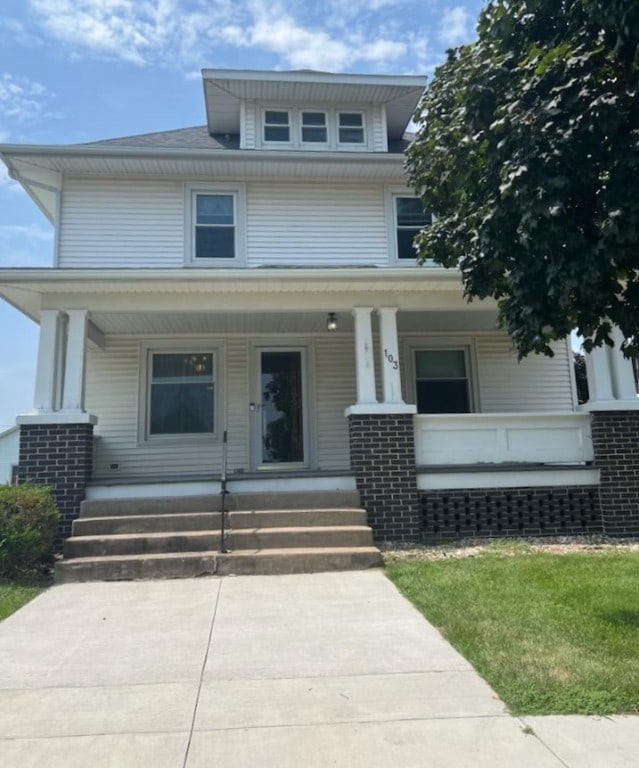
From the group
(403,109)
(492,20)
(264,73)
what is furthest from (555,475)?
(264,73)

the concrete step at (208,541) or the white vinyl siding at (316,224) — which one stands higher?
the white vinyl siding at (316,224)

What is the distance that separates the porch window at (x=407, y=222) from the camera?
10.5 meters

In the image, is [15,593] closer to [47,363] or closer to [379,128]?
[47,363]

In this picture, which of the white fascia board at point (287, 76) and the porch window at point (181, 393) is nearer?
the porch window at point (181, 393)

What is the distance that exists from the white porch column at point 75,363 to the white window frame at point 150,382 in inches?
76.0

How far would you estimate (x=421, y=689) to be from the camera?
139 inches

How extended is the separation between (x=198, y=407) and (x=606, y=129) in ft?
25.2

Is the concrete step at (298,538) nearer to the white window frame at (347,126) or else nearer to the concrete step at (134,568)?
the concrete step at (134,568)

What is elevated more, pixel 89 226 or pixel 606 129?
pixel 89 226

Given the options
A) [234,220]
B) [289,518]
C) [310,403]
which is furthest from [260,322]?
[289,518]

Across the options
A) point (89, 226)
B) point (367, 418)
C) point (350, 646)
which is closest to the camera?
point (350, 646)

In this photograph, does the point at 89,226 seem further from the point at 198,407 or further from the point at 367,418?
the point at 367,418

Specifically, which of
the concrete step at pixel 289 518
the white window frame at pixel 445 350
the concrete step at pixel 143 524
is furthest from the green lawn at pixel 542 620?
the white window frame at pixel 445 350

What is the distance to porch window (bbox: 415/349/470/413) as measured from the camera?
1071 cm
